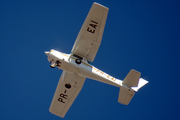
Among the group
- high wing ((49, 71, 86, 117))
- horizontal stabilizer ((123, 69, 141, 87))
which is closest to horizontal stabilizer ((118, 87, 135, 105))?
horizontal stabilizer ((123, 69, 141, 87))

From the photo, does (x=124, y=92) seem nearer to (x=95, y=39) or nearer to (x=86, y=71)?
(x=86, y=71)

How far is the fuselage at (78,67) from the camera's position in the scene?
1731 centimetres

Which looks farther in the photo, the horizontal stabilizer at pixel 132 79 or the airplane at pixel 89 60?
the horizontal stabilizer at pixel 132 79

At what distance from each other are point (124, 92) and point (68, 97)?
5.45 meters

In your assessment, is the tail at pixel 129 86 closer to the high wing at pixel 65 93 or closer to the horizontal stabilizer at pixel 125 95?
the horizontal stabilizer at pixel 125 95

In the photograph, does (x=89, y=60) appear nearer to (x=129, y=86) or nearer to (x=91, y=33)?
(x=91, y=33)

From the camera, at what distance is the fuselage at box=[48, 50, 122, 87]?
17.3 metres

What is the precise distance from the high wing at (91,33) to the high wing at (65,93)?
7.37ft

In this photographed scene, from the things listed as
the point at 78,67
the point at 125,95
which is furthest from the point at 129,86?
the point at 78,67

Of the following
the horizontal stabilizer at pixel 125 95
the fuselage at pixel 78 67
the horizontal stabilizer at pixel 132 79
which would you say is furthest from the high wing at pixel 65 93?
the horizontal stabilizer at pixel 132 79

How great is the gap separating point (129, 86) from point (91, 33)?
4994 mm

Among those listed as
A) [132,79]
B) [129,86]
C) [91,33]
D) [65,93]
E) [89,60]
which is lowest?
[65,93]

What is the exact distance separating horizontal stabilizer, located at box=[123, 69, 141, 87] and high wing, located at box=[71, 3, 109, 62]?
9.84 ft

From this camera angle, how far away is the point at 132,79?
17.3 metres
